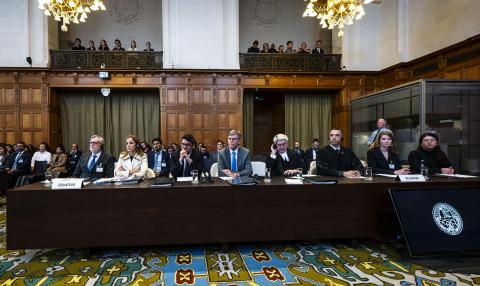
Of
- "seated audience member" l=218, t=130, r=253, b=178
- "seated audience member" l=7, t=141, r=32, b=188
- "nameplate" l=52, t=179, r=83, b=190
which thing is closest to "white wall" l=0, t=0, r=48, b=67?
"seated audience member" l=7, t=141, r=32, b=188

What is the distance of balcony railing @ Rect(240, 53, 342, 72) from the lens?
9.92 meters

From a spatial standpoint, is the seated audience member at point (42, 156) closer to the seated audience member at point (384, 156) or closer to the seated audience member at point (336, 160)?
the seated audience member at point (336, 160)

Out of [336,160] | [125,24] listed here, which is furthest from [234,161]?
[125,24]

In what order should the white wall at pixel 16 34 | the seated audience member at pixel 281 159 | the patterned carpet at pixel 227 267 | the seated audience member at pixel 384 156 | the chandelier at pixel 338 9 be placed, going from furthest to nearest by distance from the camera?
the white wall at pixel 16 34 < the chandelier at pixel 338 9 < the seated audience member at pixel 281 159 < the seated audience member at pixel 384 156 < the patterned carpet at pixel 227 267

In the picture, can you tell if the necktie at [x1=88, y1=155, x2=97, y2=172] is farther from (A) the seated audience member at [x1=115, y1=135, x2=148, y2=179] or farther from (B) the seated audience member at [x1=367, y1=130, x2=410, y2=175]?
(B) the seated audience member at [x1=367, y1=130, x2=410, y2=175]

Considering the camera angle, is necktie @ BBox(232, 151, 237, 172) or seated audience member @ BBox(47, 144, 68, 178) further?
seated audience member @ BBox(47, 144, 68, 178)

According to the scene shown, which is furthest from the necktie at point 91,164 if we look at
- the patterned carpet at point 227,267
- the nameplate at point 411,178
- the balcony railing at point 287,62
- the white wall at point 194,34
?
the balcony railing at point 287,62

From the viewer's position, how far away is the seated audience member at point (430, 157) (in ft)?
13.1

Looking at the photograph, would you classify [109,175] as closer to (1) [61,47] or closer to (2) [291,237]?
(2) [291,237]

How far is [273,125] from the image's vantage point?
1200 centimetres

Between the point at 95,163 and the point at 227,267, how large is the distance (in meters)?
2.52

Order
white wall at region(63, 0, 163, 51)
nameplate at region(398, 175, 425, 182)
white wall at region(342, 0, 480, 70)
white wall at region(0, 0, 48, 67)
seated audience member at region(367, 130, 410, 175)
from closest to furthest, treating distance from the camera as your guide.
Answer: nameplate at region(398, 175, 425, 182)
seated audience member at region(367, 130, 410, 175)
white wall at region(342, 0, 480, 70)
white wall at region(0, 0, 48, 67)
white wall at region(63, 0, 163, 51)

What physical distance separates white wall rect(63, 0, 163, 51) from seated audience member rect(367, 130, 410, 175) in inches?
382

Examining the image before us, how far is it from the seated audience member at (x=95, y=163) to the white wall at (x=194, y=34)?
5772 mm
